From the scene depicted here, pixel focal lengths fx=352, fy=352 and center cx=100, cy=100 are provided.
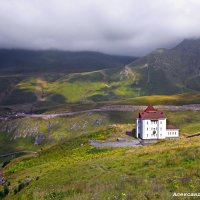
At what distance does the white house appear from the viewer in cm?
10331

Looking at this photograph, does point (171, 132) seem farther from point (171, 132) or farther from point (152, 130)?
point (152, 130)

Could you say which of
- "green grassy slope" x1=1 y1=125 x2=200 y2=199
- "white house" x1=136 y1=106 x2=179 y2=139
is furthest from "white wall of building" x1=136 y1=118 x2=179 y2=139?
"green grassy slope" x1=1 y1=125 x2=200 y2=199

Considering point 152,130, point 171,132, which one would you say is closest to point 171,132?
point 171,132

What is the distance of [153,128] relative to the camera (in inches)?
4092

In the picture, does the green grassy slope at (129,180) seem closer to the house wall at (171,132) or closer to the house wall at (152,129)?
the house wall at (152,129)

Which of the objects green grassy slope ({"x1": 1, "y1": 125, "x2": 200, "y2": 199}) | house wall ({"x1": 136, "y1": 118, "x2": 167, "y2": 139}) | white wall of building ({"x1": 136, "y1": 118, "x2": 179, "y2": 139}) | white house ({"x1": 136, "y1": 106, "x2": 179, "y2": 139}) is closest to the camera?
green grassy slope ({"x1": 1, "y1": 125, "x2": 200, "y2": 199})

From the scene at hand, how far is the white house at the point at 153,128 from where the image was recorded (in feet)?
339

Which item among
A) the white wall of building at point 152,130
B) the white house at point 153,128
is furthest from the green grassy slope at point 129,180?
the white house at point 153,128

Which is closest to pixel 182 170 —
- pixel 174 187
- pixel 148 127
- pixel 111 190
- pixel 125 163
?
pixel 174 187

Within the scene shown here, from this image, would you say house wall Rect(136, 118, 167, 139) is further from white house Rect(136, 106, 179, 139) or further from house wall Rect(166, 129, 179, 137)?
house wall Rect(166, 129, 179, 137)

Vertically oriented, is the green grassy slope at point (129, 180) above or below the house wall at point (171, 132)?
above

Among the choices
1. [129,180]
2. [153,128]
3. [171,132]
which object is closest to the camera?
[129,180]

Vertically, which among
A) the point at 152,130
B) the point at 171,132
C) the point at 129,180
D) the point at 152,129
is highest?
the point at 129,180

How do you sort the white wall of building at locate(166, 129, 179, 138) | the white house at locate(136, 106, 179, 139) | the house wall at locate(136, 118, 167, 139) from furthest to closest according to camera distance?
the white wall of building at locate(166, 129, 179, 138)
the white house at locate(136, 106, 179, 139)
the house wall at locate(136, 118, 167, 139)
